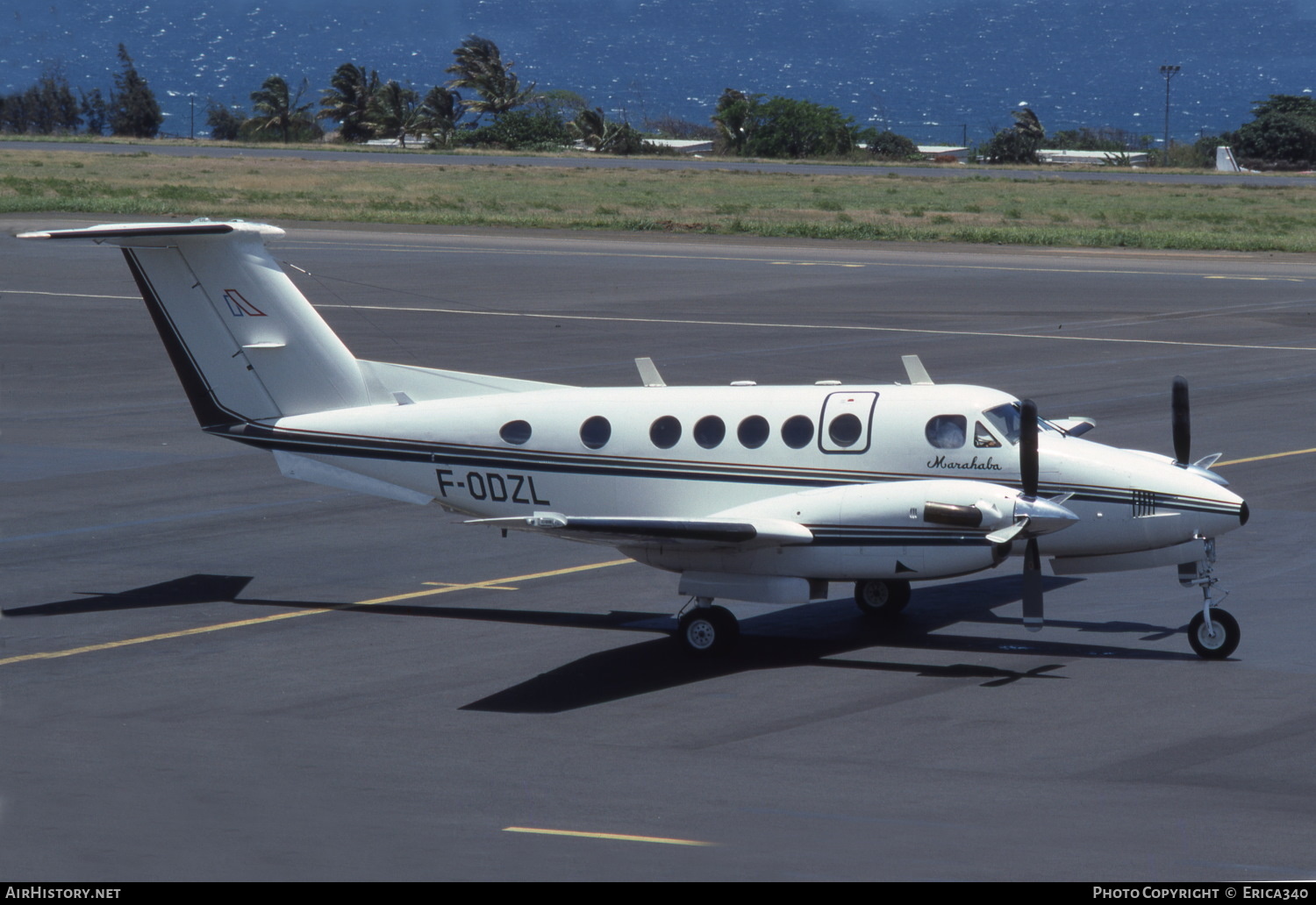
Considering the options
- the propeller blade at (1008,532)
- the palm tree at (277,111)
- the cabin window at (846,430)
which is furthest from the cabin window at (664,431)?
the palm tree at (277,111)

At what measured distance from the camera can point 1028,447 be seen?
50.8 feet

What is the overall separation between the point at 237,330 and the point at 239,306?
280mm

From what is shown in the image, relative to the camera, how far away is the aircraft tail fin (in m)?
19.0

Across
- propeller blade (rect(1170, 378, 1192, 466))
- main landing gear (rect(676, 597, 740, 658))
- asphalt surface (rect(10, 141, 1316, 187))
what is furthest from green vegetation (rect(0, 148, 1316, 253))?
main landing gear (rect(676, 597, 740, 658))

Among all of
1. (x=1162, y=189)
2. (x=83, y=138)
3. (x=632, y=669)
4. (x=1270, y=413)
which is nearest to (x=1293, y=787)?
(x=632, y=669)

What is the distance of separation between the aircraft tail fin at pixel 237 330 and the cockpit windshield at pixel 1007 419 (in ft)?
23.8

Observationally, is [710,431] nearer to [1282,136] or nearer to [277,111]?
[1282,136]

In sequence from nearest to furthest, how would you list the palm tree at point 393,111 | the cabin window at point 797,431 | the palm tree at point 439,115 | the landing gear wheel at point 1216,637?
1. the landing gear wheel at point 1216,637
2. the cabin window at point 797,431
3. the palm tree at point 439,115
4. the palm tree at point 393,111

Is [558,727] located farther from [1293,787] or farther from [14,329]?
[14,329]

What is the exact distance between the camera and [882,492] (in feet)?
52.7

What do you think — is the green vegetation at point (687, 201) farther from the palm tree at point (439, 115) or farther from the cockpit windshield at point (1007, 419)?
the cockpit windshield at point (1007, 419)

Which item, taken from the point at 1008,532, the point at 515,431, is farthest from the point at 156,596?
the point at 1008,532

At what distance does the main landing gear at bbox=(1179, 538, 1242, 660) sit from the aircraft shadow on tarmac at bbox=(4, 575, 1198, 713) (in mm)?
285

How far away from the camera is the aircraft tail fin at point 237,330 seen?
18984 millimetres
